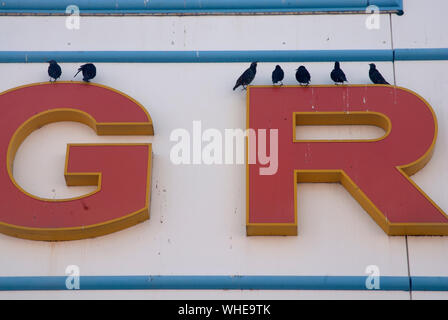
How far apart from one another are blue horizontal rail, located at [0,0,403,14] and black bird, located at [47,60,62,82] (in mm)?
1053

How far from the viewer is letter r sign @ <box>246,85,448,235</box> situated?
825 cm

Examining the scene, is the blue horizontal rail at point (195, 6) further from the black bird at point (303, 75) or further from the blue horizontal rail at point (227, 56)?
the black bird at point (303, 75)

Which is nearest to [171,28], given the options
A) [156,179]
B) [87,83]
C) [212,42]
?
[212,42]

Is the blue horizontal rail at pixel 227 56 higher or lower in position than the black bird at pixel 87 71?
higher

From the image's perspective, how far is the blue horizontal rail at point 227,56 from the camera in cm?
957

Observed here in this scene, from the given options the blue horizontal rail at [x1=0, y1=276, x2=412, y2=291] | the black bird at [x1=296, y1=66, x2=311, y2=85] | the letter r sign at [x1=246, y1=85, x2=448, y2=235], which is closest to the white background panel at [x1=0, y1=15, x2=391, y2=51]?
the black bird at [x1=296, y1=66, x2=311, y2=85]

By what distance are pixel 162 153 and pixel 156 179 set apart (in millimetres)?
312

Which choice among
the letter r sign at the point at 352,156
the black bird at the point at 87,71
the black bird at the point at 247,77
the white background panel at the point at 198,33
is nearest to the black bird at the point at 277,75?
the letter r sign at the point at 352,156

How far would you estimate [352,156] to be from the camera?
8.59 m

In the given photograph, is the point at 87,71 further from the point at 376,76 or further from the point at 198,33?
the point at 376,76

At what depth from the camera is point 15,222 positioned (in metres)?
8.22

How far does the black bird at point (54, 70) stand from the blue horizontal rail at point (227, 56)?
359 millimetres
